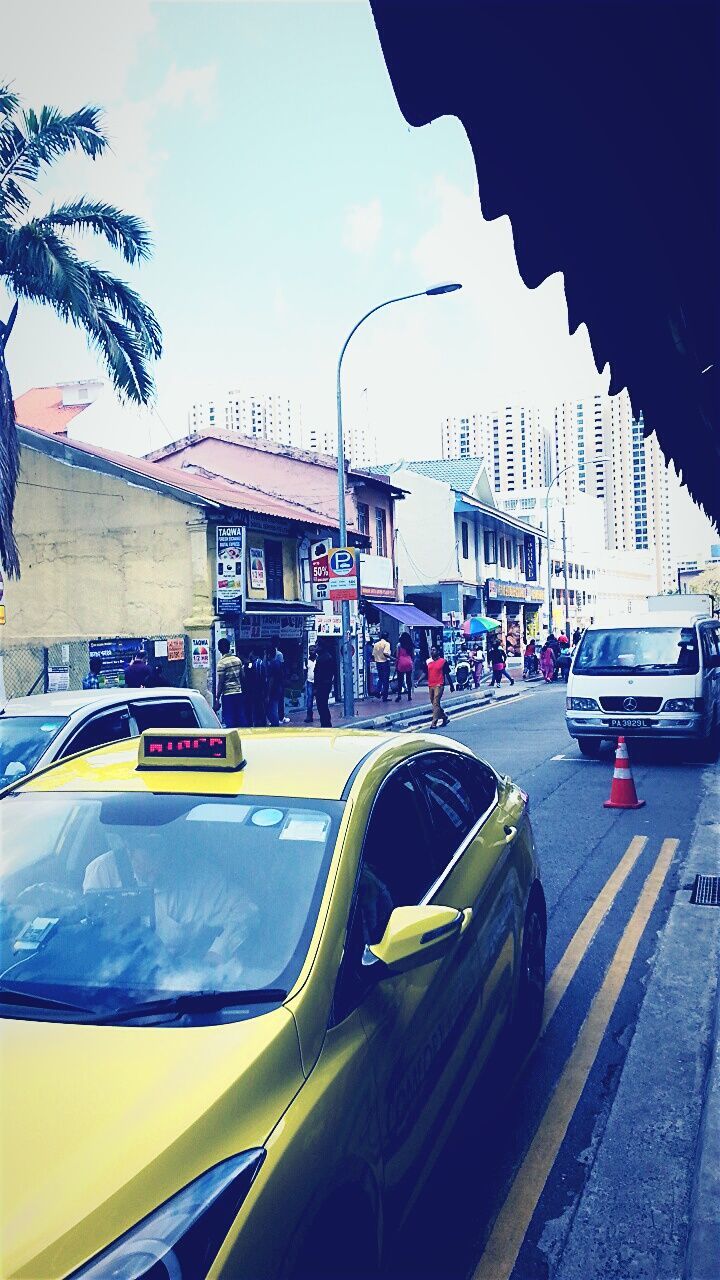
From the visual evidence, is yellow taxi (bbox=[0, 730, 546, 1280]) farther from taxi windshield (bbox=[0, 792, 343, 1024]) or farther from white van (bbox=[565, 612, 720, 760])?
white van (bbox=[565, 612, 720, 760])

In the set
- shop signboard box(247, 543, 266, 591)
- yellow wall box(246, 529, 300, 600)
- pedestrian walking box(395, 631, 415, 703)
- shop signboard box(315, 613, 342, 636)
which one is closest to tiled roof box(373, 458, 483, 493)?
pedestrian walking box(395, 631, 415, 703)

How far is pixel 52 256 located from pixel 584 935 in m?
12.6

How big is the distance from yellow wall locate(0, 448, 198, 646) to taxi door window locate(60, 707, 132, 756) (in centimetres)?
1632

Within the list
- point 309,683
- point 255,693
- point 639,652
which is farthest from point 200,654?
point 639,652

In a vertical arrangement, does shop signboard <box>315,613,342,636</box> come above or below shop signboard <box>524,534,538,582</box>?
below

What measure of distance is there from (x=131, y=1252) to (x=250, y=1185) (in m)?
0.28

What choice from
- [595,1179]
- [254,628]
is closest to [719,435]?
[595,1179]

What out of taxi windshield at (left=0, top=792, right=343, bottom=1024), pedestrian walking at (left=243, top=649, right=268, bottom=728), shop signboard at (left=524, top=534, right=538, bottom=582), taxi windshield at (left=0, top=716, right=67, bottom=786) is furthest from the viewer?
shop signboard at (left=524, top=534, right=538, bottom=582)

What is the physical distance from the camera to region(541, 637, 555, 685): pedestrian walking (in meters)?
37.1

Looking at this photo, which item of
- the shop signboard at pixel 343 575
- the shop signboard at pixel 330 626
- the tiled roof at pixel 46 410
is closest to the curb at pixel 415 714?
the shop signboard at pixel 330 626

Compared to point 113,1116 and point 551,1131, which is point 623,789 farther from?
point 113,1116

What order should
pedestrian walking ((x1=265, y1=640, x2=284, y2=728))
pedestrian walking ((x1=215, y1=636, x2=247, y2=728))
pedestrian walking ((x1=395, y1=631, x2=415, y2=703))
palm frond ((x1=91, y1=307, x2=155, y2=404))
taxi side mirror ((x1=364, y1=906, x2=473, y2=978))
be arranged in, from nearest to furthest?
1. taxi side mirror ((x1=364, y1=906, x2=473, y2=978))
2. palm frond ((x1=91, y1=307, x2=155, y2=404))
3. pedestrian walking ((x1=215, y1=636, x2=247, y2=728))
4. pedestrian walking ((x1=265, y1=640, x2=284, y2=728))
5. pedestrian walking ((x1=395, y1=631, x2=415, y2=703))

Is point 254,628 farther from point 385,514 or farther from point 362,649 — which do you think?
point 385,514

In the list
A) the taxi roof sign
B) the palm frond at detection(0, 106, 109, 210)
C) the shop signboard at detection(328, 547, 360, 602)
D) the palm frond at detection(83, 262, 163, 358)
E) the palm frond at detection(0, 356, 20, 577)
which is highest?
the palm frond at detection(0, 106, 109, 210)
